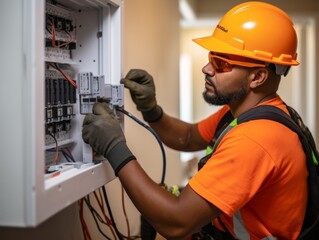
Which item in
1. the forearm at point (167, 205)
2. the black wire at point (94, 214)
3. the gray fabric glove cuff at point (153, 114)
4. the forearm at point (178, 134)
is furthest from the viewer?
the forearm at point (178, 134)

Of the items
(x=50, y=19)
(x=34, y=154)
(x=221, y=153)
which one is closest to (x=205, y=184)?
(x=221, y=153)

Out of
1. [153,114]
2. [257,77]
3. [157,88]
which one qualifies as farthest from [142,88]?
[157,88]

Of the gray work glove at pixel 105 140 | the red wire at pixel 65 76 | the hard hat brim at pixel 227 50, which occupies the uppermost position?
the hard hat brim at pixel 227 50

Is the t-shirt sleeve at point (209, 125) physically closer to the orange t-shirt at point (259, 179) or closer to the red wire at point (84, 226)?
the orange t-shirt at point (259, 179)

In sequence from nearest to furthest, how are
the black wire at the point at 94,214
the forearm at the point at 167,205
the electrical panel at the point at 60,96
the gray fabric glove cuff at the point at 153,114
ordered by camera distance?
the electrical panel at the point at 60,96 → the forearm at the point at 167,205 → the black wire at the point at 94,214 → the gray fabric glove cuff at the point at 153,114

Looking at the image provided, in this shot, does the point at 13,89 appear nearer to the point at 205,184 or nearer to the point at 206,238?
the point at 205,184

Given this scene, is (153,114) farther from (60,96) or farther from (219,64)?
(60,96)

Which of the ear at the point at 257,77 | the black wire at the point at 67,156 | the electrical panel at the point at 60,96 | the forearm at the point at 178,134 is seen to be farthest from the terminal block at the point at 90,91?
the forearm at the point at 178,134

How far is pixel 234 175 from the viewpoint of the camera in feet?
3.78

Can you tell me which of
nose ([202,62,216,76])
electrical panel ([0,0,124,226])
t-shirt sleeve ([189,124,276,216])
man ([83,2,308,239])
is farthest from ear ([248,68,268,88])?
electrical panel ([0,0,124,226])

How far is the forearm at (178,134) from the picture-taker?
192cm

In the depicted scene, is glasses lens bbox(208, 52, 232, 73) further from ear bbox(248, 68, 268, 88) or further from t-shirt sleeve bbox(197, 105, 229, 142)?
t-shirt sleeve bbox(197, 105, 229, 142)

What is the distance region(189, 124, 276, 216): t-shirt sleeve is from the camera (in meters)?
1.14

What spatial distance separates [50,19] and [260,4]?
71 centimetres
